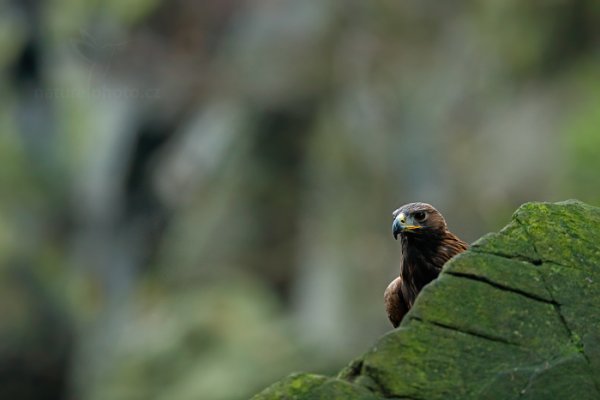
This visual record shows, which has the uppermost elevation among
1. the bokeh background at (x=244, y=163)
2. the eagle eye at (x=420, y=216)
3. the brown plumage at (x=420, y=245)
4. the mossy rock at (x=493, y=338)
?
the bokeh background at (x=244, y=163)

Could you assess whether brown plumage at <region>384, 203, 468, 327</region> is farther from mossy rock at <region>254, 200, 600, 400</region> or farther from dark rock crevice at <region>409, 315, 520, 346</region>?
dark rock crevice at <region>409, 315, 520, 346</region>

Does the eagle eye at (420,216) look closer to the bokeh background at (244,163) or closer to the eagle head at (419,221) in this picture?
the eagle head at (419,221)

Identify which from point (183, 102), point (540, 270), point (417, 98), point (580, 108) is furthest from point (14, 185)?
point (540, 270)

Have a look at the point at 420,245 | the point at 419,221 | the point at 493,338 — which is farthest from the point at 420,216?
the point at 493,338

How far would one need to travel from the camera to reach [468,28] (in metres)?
23.1

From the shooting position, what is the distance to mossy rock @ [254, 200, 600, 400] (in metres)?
3.27

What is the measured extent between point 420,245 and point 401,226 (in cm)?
13

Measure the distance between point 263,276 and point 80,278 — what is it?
3.98 meters

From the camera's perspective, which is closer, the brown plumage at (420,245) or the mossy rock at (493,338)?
the mossy rock at (493,338)

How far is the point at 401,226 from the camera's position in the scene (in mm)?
6160

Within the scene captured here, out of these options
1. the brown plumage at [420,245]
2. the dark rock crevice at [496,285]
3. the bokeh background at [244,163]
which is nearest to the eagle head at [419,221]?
the brown plumage at [420,245]

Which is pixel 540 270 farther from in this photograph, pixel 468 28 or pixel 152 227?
pixel 152 227

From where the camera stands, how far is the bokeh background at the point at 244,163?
2131cm

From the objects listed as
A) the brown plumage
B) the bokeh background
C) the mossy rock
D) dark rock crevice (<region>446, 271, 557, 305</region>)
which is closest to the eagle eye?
the brown plumage
